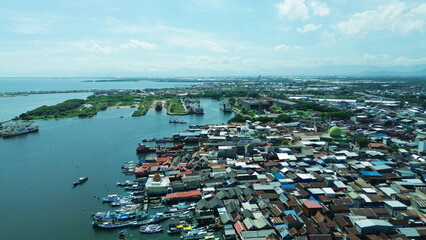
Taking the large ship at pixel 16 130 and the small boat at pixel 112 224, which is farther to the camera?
the large ship at pixel 16 130

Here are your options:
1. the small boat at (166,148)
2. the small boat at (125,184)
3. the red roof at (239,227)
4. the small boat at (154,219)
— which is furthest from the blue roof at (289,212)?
the small boat at (166,148)

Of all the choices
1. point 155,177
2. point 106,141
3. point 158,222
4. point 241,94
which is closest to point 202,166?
point 155,177

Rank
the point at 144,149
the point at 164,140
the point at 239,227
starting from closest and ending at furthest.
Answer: the point at 239,227
the point at 144,149
the point at 164,140

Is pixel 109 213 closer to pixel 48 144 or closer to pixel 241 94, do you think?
pixel 48 144

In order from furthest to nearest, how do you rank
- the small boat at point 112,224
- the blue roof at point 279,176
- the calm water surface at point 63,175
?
Answer: 1. the blue roof at point 279,176
2. the calm water surface at point 63,175
3. the small boat at point 112,224

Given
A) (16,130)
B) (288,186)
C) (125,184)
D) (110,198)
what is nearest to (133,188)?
(125,184)

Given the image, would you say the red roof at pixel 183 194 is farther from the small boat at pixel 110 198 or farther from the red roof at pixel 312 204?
the red roof at pixel 312 204

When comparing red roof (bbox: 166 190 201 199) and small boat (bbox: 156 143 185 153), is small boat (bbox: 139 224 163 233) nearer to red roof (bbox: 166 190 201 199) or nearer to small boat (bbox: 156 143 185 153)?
red roof (bbox: 166 190 201 199)

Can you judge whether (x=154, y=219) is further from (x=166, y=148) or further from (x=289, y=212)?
(x=166, y=148)
